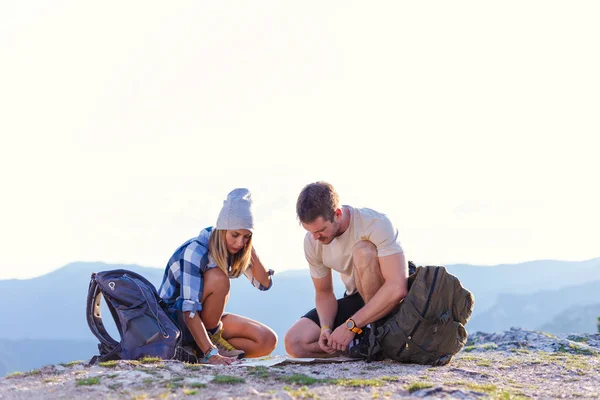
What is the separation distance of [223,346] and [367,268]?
2.19 metres

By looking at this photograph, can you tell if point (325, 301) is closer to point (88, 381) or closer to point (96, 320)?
point (96, 320)

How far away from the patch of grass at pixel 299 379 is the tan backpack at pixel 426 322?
1.42 m

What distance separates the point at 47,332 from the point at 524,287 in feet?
460

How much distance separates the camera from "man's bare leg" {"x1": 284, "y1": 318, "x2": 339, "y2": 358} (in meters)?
7.52

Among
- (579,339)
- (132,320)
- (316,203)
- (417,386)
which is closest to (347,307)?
(316,203)

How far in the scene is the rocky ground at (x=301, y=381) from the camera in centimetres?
486

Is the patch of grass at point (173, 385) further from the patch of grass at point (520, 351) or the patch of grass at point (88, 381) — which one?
the patch of grass at point (520, 351)

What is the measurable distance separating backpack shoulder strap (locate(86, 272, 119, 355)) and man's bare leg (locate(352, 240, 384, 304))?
2766mm

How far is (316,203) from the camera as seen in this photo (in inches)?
251

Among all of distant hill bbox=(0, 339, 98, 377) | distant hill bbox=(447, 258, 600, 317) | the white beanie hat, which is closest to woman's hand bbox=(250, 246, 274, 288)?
the white beanie hat

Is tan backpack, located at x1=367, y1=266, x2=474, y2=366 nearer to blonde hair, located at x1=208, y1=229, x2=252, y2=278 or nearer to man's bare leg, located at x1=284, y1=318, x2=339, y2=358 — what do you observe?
man's bare leg, located at x1=284, y1=318, x2=339, y2=358

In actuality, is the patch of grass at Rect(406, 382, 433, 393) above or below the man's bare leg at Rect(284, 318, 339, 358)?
below

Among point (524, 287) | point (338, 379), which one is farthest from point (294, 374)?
point (524, 287)

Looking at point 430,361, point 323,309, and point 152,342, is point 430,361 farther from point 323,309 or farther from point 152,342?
point 152,342
